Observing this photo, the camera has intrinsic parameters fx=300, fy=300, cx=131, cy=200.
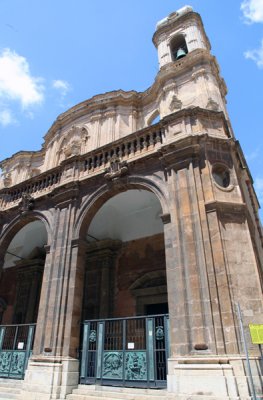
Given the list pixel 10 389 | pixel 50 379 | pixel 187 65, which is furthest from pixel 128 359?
pixel 187 65

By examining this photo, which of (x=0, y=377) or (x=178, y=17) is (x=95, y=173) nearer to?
(x=0, y=377)

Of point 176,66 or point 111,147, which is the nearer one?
point 111,147

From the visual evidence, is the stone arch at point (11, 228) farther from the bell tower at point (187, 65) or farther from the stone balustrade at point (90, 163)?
the bell tower at point (187, 65)

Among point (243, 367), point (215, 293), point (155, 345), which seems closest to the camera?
point (243, 367)

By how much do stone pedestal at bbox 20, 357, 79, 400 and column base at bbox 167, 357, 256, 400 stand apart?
8.80 feet

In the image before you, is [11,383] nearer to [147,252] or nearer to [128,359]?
[128,359]

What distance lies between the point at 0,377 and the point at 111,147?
7554mm

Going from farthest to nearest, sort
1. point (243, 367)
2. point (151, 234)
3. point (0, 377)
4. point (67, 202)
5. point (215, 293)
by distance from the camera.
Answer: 1. point (151, 234)
2. point (67, 202)
3. point (0, 377)
4. point (215, 293)
5. point (243, 367)

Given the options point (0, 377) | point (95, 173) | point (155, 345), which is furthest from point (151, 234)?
point (0, 377)

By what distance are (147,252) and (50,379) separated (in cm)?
548

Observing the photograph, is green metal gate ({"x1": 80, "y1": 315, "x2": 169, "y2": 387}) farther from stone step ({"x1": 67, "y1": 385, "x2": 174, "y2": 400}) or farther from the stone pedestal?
the stone pedestal

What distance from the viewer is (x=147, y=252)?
37.1 ft

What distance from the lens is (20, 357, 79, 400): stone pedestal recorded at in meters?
6.75

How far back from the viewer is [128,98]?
14.7 metres
